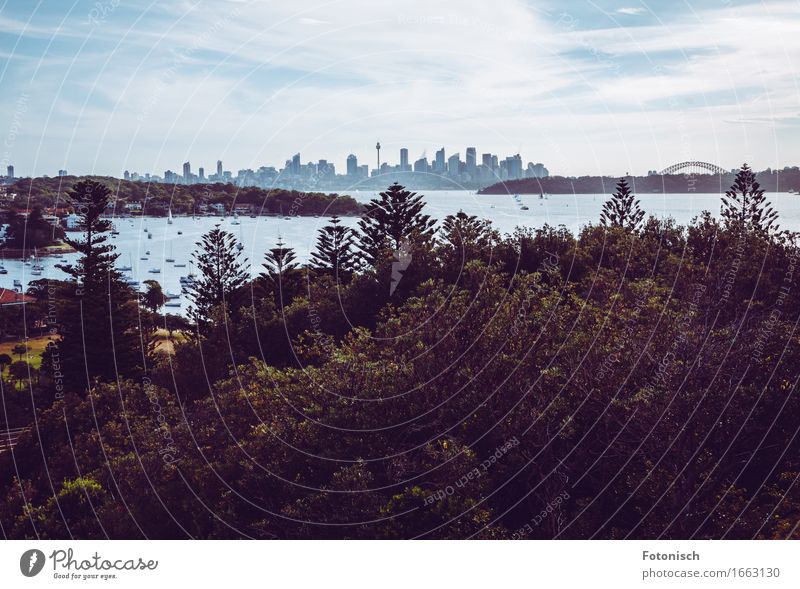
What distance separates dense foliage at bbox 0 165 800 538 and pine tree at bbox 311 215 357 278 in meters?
19.0

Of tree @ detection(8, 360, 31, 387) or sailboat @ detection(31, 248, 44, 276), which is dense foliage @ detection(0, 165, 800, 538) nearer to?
sailboat @ detection(31, 248, 44, 276)

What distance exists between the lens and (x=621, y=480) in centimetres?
881

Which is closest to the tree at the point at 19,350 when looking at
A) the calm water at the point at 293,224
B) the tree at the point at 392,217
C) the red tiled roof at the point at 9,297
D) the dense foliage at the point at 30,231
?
the calm water at the point at 293,224

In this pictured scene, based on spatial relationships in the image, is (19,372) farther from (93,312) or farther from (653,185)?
(653,185)

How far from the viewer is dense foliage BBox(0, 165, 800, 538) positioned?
27.2 feet

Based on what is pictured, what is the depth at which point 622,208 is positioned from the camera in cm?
3244

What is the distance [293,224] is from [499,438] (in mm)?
31930

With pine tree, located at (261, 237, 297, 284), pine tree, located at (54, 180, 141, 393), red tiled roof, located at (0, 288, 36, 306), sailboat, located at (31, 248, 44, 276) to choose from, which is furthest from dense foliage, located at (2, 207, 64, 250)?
pine tree, located at (261, 237, 297, 284)

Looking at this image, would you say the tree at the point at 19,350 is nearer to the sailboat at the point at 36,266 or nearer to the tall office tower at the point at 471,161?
the sailboat at the point at 36,266

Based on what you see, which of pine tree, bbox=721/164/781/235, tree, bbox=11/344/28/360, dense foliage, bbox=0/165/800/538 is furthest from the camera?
tree, bbox=11/344/28/360

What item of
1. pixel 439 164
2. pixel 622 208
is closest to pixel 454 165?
pixel 439 164

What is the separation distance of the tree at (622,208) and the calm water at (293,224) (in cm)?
79

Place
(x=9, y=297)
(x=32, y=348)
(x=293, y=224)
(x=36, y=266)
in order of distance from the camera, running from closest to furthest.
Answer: (x=36, y=266)
(x=9, y=297)
(x=32, y=348)
(x=293, y=224)

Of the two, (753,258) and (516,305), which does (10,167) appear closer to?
(516,305)
